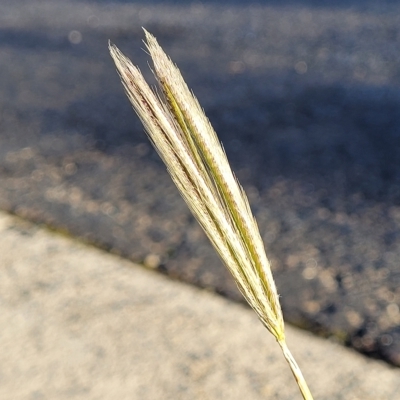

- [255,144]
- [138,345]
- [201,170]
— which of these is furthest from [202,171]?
[255,144]

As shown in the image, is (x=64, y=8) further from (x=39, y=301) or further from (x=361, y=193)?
(x=39, y=301)

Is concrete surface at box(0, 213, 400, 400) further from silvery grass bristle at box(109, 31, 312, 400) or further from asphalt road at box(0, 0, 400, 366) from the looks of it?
silvery grass bristle at box(109, 31, 312, 400)

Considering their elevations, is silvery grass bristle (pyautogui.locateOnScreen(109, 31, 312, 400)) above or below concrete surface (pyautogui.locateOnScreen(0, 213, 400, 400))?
above

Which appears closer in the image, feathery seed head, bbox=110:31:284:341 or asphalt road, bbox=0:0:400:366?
feathery seed head, bbox=110:31:284:341

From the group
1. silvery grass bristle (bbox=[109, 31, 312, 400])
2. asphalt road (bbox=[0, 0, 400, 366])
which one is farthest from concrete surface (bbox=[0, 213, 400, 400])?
silvery grass bristle (bbox=[109, 31, 312, 400])

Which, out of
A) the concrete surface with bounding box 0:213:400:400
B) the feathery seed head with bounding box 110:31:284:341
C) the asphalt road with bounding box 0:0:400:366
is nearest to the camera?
the feathery seed head with bounding box 110:31:284:341

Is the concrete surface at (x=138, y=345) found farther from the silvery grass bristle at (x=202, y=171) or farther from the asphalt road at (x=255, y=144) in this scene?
the silvery grass bristle at (x=202, y=171)

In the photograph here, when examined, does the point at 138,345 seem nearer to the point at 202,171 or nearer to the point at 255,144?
the point at 202,171
